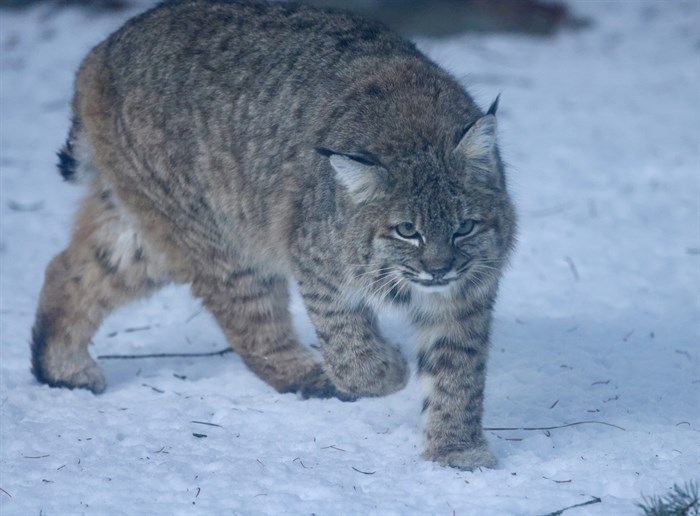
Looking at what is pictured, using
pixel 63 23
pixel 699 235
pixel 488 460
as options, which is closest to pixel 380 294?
pixel 488 460

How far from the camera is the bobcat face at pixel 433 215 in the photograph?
4113mm

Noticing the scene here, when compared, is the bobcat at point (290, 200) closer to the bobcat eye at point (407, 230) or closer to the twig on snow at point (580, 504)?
the bobcat eye at point (407, 230)

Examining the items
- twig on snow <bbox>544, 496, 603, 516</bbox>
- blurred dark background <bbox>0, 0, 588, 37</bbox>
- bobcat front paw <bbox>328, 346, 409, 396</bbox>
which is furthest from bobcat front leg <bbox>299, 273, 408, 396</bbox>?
blurred dark background <bbox>0, 0, 588, 37</bbox>

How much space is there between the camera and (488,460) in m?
4.24

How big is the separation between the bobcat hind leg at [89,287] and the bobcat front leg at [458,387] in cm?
163

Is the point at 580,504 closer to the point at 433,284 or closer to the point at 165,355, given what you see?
the point at 433,284

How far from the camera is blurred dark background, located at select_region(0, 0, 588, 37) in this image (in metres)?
12.1

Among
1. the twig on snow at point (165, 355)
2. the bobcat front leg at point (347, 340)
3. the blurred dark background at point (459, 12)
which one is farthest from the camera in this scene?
the blurred dark background at point (459, 12)

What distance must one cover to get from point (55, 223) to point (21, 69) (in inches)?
155

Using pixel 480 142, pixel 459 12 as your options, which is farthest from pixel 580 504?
pixel 459 12

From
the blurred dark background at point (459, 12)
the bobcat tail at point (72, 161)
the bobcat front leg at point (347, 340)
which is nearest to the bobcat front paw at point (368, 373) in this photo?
the bobcat front leg at point (347, 340)

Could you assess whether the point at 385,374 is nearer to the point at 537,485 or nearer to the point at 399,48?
the point at 537,485

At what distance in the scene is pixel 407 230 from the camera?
13.6 feet

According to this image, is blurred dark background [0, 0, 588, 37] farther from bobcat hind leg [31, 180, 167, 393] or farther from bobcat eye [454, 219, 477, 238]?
bobcat eye [454, 219, 477, 238]
